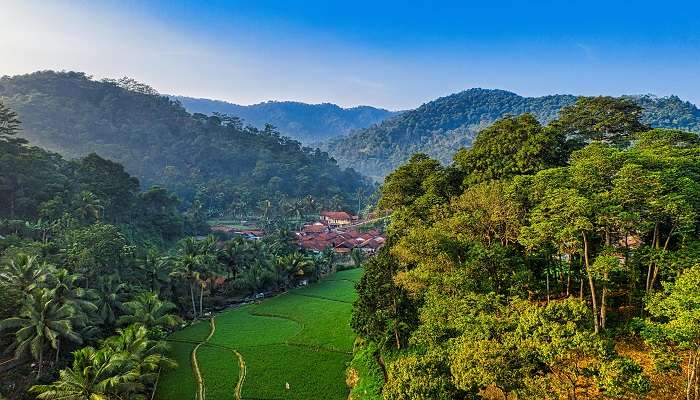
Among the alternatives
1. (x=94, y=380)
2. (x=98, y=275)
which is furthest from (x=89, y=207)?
(x=94, y=380)

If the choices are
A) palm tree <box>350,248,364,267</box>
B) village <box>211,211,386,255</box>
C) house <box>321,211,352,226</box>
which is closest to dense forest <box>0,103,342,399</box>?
palm tree <box>350,248,364,267</box>

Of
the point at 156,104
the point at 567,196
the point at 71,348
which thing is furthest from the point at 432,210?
the point at 156,104

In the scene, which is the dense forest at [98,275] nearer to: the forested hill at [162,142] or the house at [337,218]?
the forested hill at [162,142]

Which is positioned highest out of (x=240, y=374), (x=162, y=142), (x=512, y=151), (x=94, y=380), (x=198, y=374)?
(x=512, y=151)

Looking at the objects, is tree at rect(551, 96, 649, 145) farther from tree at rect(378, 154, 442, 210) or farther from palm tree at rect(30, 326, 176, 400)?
palm tree at rect(30, 326, 176, 400)

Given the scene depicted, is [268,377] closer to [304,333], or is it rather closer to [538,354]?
[304,333]

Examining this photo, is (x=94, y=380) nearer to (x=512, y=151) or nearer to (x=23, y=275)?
(x=23, y=275)

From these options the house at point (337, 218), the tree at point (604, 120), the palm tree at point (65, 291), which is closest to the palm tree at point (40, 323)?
the palm tree at point (65, 291)
